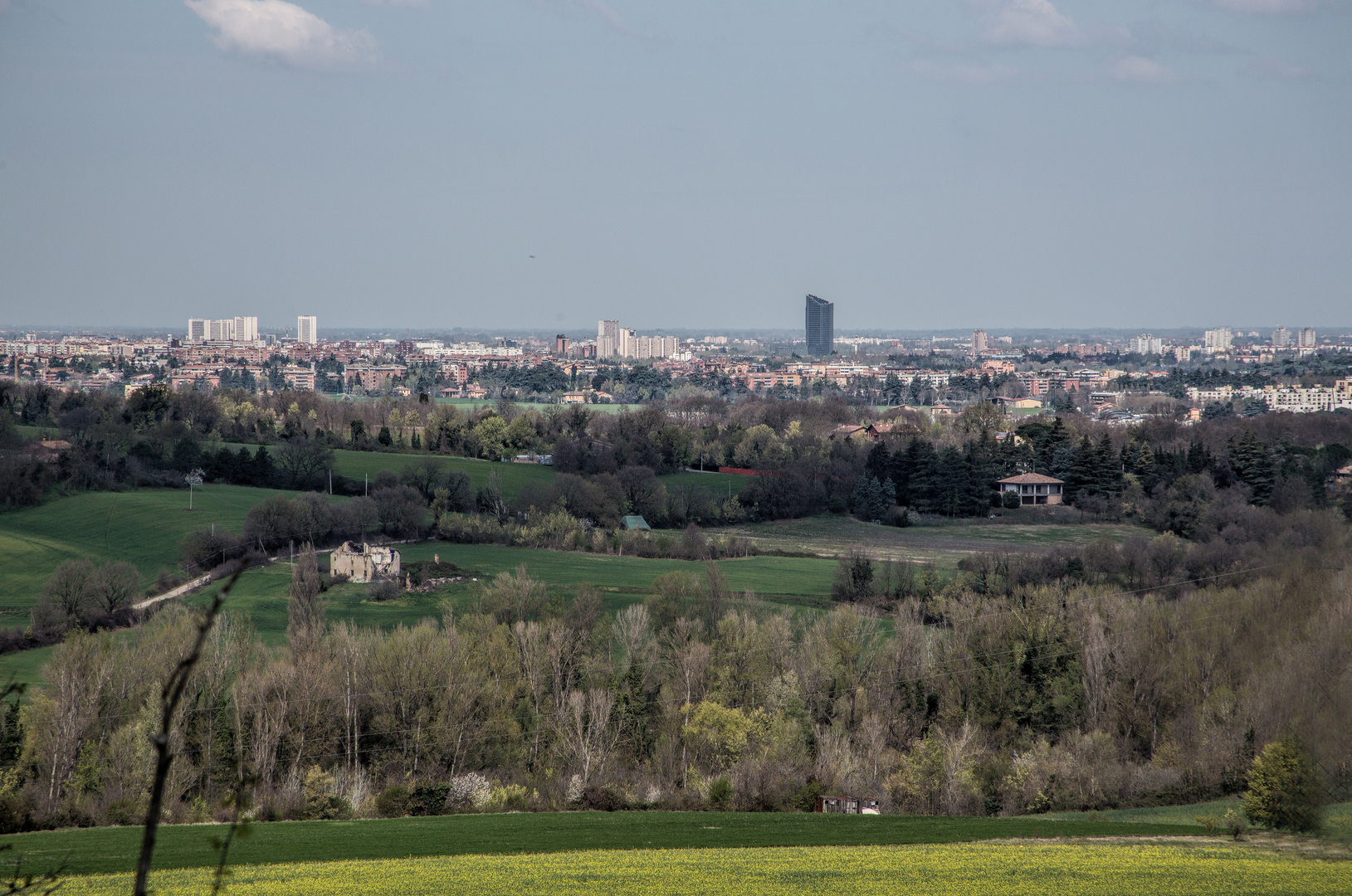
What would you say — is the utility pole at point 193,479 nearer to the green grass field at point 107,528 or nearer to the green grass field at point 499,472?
the green grass field at point 107,528

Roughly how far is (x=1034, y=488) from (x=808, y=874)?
161 ft

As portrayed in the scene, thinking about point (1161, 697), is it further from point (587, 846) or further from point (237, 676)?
point (237, 676)

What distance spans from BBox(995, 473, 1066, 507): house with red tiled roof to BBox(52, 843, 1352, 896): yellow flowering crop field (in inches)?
1787

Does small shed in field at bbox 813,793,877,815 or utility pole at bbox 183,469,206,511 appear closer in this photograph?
small shed in field at bbox 813,793,877,815

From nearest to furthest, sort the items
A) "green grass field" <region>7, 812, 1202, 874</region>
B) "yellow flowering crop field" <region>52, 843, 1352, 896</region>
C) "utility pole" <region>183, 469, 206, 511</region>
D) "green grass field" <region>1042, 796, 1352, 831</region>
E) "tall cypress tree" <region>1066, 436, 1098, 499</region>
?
1. "yellow flowering crop field" <region>52, 843, 1352, 896</region>
2. "green grass field" <region>7, 812, 1202, 874</region>
3. "green grass field" <region>1042, 796, 1352, 831</region>
4. "utility pole" <region>183, 469, 206, 511</region>
5. "tall cypress tree" <region>1066, 436, 1098, 499</region>

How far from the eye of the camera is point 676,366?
19412cm

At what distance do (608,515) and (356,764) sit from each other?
2923cm

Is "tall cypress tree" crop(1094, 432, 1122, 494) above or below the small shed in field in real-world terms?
above

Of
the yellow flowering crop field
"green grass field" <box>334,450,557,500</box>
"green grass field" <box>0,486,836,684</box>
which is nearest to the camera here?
the yellow flowering crop field

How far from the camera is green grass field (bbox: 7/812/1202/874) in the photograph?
596 inches

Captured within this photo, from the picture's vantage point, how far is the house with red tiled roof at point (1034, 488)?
194 ft

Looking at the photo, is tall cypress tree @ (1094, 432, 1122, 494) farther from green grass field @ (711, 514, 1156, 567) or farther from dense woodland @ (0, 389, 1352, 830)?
dense woodland @ (0, 389, 1352, 830)

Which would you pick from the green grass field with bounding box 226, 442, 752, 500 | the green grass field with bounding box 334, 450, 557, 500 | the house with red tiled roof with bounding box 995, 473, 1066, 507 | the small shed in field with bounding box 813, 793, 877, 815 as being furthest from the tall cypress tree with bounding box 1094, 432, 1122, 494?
the small shed in field with bounding box 813, 793, 877, 815

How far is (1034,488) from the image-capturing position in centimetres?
6000
